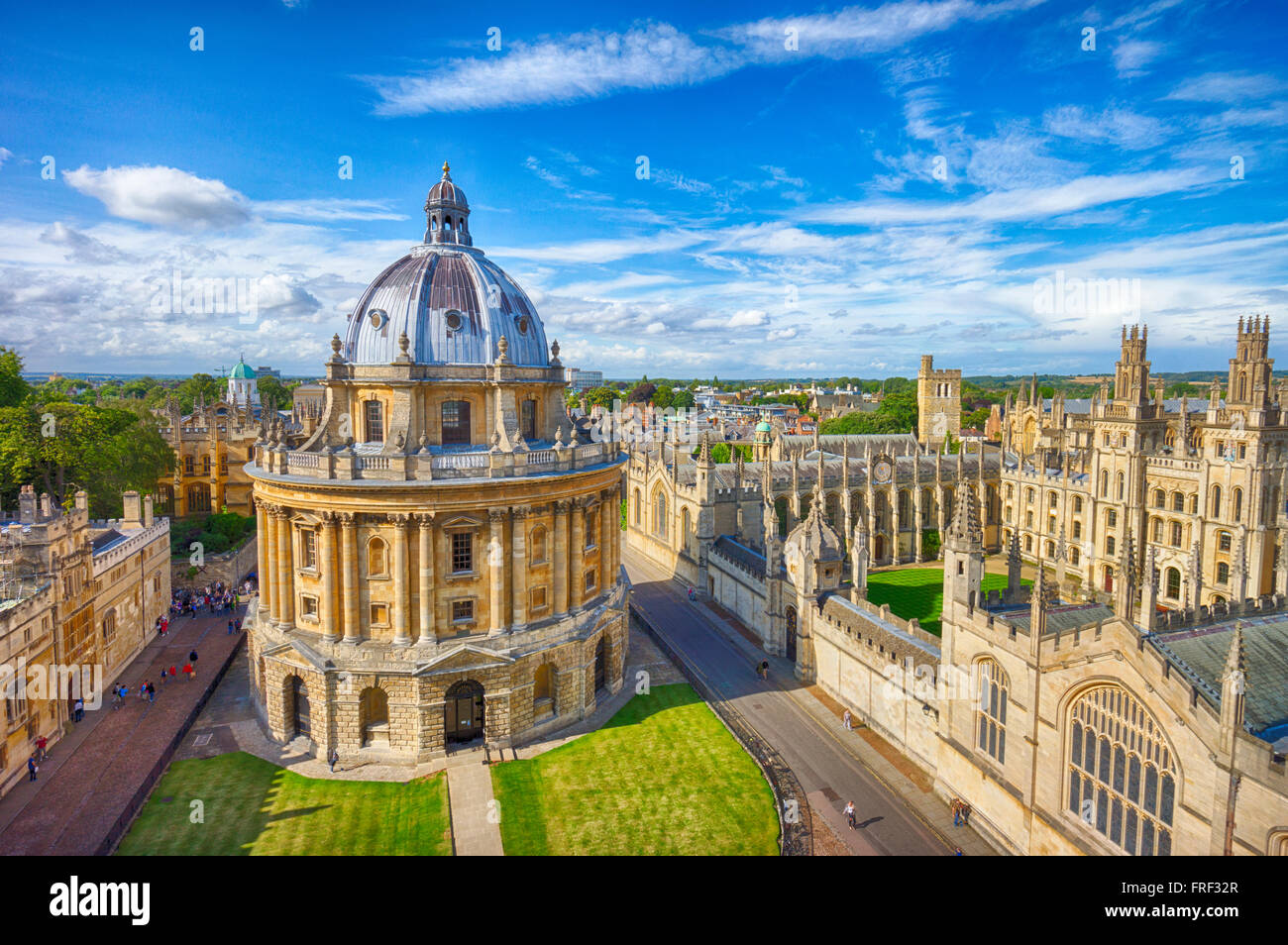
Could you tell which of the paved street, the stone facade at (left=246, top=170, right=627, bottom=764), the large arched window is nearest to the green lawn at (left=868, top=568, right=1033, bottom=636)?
the paved street

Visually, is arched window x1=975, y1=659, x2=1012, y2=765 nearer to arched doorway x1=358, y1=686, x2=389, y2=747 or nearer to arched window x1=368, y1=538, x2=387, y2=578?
arched doorway x1=358, y1=686, x2=389, y2=747

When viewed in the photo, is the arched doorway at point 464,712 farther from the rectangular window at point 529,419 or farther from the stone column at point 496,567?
the rectangular window at point 529,419

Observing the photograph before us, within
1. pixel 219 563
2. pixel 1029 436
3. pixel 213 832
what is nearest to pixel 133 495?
pixel 219 563

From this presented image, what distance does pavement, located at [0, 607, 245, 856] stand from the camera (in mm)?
24266

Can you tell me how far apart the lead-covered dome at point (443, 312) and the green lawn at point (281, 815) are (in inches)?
687

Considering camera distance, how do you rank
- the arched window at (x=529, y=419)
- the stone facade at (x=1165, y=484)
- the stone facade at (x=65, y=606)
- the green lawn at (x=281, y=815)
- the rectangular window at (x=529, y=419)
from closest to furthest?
the green lawn at (x=281, y=815) < the stone facade at (x=65, y=606) < the arched window at (x=529, y=419) < the rectangular window at (x=529, y=419) < the stone facade at (x=1165, y=484)

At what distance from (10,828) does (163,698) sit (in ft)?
35.1

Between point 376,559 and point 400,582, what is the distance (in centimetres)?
161

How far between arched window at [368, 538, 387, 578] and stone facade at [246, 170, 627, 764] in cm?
6

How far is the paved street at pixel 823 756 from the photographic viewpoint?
24.3 meters

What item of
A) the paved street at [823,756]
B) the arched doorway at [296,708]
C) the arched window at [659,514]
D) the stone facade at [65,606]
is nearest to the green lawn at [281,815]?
the arched doorway at [296,708]

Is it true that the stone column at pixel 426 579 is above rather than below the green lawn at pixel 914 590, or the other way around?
above

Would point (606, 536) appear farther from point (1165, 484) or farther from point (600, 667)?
point (1165, 484)

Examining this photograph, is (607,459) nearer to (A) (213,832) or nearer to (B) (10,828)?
(A) (213,832)
